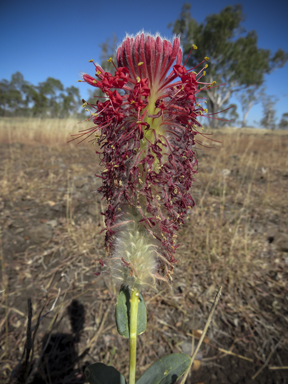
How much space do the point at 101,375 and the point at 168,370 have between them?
14.0 inches

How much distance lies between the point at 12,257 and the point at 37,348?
1.37 meters

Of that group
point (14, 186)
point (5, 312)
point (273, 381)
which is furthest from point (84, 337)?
point (14, 186)

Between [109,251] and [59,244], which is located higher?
[109,251]

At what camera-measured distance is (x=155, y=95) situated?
40.7 inches

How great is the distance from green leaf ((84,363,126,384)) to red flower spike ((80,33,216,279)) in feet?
1.93

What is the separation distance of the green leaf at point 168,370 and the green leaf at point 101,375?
0.49ft

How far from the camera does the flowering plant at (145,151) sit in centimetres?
97

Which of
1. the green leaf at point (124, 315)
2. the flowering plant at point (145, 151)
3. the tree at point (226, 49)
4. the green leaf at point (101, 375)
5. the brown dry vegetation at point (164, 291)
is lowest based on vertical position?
the brown dry vegetation at point (164, 291)

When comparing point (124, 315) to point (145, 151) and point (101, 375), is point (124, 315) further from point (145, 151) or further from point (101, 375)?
point (145, 151)

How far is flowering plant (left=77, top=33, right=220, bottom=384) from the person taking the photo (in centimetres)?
97

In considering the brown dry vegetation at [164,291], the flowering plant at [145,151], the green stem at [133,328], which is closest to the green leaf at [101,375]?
the flowering plant at [145,151]

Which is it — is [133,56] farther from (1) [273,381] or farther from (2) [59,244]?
(2) [59,244]

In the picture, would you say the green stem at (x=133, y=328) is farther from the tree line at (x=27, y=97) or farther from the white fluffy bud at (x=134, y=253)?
the tree line at (x=27, y=97)

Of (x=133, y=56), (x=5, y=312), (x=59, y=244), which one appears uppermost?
(x=133, y=56)
